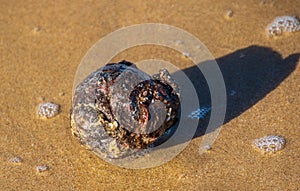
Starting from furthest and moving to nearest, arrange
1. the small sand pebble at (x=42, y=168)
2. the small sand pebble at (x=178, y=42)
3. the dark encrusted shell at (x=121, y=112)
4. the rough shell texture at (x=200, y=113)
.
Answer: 1. the small sand pebble at (x=178, y=42)
2. the rough shell texture at (x=200, y=113)
3. the small sand pebble at (x=42, y=168)
4. the dark encrusted shell at (x=121, y=112)

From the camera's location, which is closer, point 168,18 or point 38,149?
point 38,149

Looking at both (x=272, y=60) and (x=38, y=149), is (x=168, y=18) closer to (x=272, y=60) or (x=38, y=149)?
(x=272, y=60)

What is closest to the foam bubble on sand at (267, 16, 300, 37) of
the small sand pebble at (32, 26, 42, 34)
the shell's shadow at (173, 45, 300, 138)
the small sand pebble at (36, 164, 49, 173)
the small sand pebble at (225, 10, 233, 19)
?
the shell's shadow at (173, 45, 300, 138)

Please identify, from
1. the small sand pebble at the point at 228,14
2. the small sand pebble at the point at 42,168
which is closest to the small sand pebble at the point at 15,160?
the small sand pebble at the point at 42,168

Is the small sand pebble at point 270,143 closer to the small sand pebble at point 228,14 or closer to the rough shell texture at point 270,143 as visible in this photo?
the rough shell texture at point 270,143

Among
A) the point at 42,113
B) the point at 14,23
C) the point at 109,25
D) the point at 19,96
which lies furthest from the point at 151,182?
the point at 14,23

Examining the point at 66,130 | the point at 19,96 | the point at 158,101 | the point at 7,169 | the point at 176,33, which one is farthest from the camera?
the point at 176,33

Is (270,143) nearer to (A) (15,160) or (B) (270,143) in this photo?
(B) (270,143)
